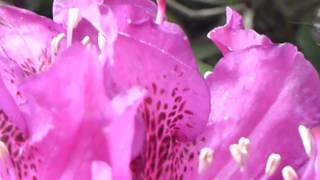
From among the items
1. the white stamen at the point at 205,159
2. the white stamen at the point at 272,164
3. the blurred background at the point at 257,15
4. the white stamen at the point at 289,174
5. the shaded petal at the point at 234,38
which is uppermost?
the shaded petal at the point at 234,38

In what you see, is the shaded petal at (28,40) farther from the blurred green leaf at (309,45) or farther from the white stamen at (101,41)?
the blurred green leaf at (309,45)

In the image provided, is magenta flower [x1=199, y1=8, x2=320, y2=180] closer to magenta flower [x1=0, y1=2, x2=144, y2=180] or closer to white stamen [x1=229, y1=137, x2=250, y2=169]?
white stamen [x1=229, y1=137, x2=250, y2=169]

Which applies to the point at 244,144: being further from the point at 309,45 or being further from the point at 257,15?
the point at 257,15

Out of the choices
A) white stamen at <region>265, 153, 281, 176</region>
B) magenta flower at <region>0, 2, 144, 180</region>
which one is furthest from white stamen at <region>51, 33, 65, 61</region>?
white stamen at <region>265, 153, 281, 176</region>

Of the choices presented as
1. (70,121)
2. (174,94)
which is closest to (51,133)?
(70,121)

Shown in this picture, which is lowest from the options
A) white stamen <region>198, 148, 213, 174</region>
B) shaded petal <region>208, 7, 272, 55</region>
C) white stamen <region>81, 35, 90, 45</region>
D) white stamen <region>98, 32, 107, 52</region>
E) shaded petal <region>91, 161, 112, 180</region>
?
white stamen <region>198, 148, 213, 174</region>

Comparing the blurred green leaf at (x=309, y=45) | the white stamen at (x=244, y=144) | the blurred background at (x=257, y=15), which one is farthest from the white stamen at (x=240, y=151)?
the blurred background at (x=257, y=15)

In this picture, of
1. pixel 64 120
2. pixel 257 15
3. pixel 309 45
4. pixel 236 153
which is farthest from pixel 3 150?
pixel 257 15
